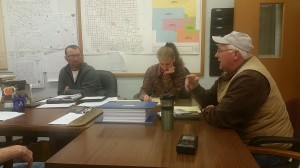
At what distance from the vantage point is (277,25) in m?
3.41

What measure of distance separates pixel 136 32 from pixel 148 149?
2.50 m

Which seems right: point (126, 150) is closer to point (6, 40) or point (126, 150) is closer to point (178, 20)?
point (178, 20)

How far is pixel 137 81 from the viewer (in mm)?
3744

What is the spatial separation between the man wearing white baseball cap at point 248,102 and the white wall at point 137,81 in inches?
61.5

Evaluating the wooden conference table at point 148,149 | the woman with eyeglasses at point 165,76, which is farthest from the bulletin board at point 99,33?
the wooden conference table at point 148,149

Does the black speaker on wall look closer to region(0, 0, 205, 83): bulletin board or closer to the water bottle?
region(0, 0, 205, 83): bulletin board

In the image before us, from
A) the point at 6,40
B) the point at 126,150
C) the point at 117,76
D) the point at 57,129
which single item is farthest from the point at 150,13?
the point at 126,150

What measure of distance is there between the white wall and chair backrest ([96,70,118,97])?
1.16 feet

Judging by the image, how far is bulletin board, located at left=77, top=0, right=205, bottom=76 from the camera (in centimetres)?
352

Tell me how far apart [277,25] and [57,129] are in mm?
2799

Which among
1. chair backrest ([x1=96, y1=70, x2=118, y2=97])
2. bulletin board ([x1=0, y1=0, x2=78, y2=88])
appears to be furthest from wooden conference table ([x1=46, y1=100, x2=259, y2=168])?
bulletin board ([x1=0, y1=0, x2=78, y2=88])

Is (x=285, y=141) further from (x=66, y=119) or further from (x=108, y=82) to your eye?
(x=108, y=82)

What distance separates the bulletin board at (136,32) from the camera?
11.5 feet

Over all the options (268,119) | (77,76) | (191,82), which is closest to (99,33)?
(77,76)
